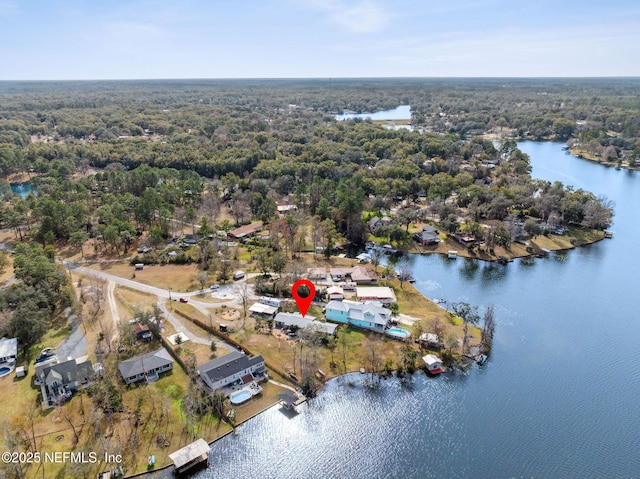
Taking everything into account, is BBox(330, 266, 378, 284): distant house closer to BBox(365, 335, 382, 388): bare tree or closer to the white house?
BBox(365, 335, 382, 388): bare tree

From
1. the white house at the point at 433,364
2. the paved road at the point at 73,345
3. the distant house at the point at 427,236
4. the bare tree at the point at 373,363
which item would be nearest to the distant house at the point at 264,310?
the bare tree at the point at 373,363

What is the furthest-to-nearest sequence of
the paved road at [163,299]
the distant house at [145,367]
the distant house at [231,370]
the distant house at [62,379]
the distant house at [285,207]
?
the distant house at [285,207], the paved road at [163,299], the distant house at [145,367], the distant house at [231,370], the distant house at [62,379]

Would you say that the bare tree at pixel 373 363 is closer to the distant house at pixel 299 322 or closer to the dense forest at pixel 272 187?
the distant house at pixel 299 322

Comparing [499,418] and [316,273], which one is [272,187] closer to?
[316,273]

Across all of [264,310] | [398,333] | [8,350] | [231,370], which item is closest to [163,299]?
[264,310]

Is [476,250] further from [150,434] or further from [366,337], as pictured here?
[150,434]

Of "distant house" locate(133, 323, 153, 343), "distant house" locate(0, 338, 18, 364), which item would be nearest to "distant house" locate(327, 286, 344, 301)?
"distant house" locate(133, 323, 153, 343)
